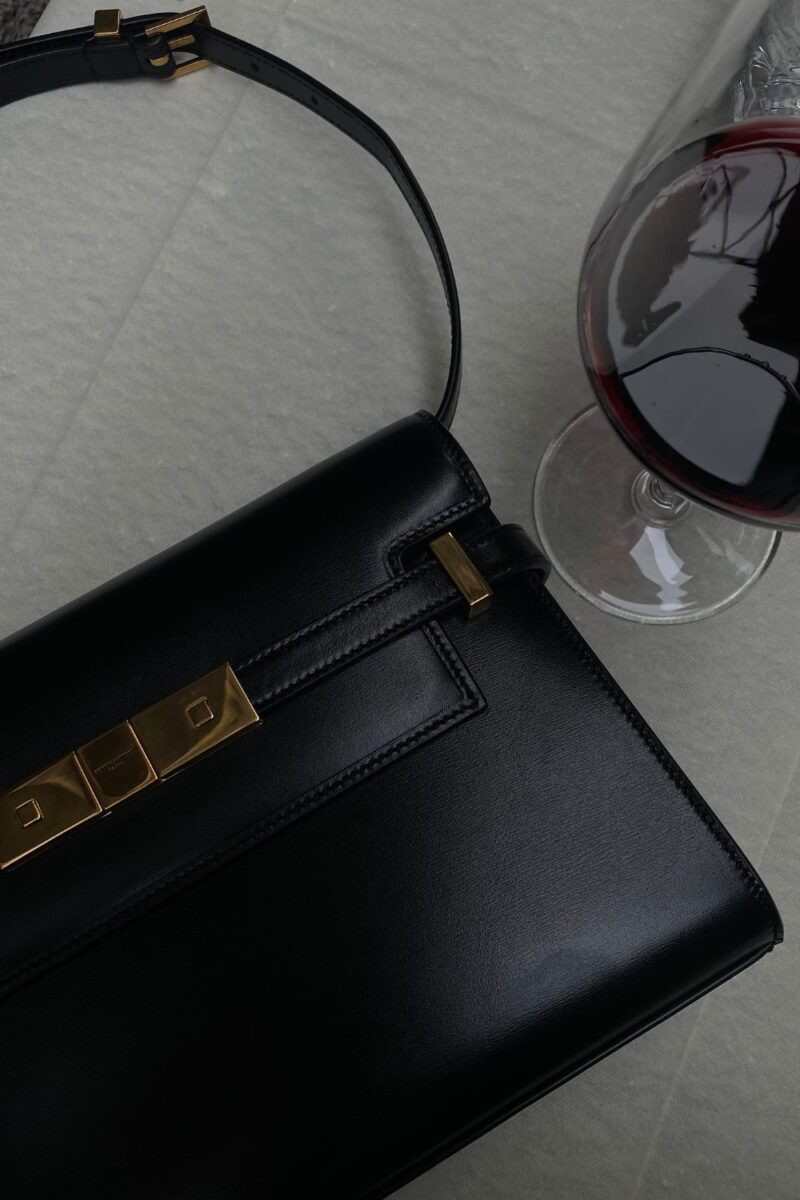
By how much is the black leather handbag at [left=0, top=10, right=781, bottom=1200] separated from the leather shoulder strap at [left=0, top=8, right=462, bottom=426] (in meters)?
0.17

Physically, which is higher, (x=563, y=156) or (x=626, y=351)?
(x=563, y=156)

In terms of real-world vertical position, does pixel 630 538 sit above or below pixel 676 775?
above

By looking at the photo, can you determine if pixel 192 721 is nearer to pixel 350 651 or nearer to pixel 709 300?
pixel 350 651

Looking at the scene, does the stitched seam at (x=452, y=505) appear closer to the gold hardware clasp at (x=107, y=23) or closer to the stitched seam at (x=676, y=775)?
the stitched seam at (x=676, y=775)

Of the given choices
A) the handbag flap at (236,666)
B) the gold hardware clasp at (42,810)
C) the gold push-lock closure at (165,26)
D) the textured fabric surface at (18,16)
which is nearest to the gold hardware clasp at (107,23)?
the gold push-lock closure at (165,26)

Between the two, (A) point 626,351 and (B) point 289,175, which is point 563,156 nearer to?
(B) point 289,175

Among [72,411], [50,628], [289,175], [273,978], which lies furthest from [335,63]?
[273,978]

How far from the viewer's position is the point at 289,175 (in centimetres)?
58

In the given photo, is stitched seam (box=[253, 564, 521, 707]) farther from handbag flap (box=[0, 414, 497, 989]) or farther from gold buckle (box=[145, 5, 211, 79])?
gold buckle (box=[145, 5, 211, 79])

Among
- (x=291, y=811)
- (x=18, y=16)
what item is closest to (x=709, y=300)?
(x=291, y=811)

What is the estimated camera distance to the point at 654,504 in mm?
542

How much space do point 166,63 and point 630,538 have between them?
1.19 feet

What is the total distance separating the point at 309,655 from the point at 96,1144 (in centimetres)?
19

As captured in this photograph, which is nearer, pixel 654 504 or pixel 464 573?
pixel 464 573
